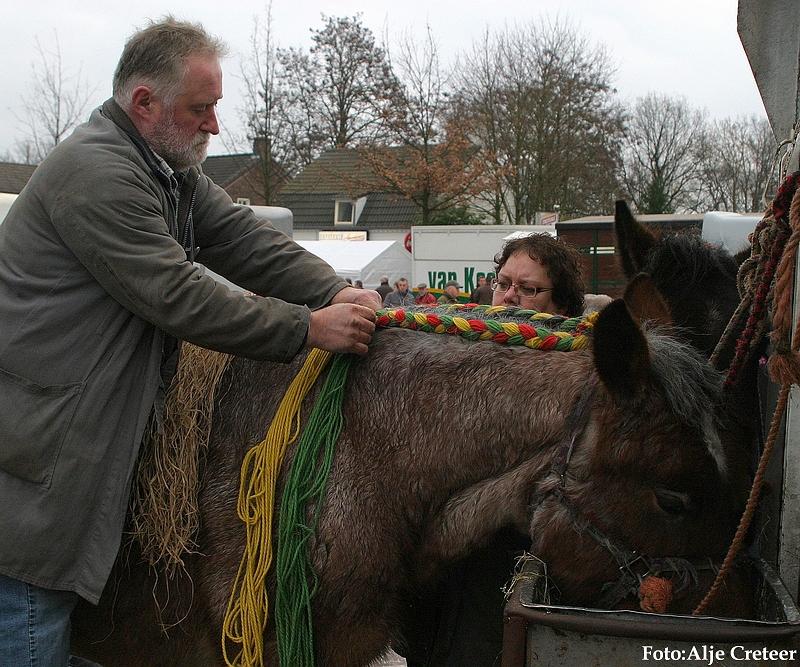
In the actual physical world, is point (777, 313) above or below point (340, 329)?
above

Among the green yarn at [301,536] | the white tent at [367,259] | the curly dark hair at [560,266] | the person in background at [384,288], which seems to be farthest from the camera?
the white tent at [367,259]

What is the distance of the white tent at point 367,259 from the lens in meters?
17.3

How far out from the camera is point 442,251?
19047 mm

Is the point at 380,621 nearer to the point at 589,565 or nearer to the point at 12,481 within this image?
the point at 589,565

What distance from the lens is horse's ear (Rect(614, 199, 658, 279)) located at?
2783mm

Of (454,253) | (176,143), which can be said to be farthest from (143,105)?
(454,253)

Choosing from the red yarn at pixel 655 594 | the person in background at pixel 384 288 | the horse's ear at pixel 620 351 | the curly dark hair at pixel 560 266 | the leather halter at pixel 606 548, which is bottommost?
the red yarn at pixel 655 594

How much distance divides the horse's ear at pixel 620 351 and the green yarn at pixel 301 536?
74 cm

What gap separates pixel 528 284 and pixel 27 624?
2088 millimetres

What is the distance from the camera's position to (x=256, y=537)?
1.89 metres

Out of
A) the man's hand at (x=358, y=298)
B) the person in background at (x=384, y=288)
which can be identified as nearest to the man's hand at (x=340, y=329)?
the man's hand at (x=358, y=298)

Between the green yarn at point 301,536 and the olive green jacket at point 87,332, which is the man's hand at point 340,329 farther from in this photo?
the green yarn at point 301,536

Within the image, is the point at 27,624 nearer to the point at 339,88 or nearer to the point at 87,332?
the point at 87,332

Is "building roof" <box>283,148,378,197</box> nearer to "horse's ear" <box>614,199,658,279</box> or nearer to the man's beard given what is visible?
"horse's ear" <box>614,199,658,279</box>
